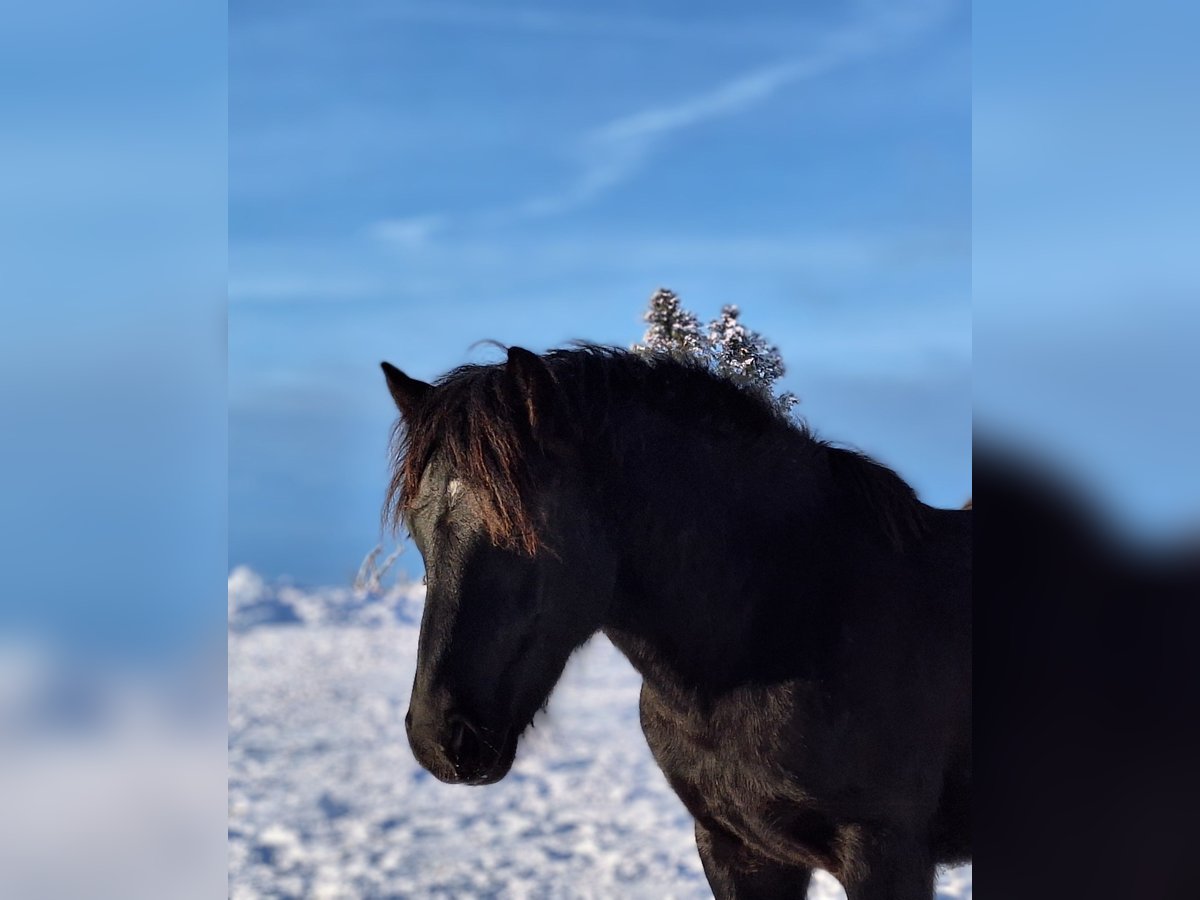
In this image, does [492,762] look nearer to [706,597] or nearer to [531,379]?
[706,597]

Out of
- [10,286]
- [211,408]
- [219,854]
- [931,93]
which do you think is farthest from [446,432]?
[931,93]

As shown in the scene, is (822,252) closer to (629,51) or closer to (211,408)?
(629,51)

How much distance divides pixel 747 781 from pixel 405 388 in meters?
0.99

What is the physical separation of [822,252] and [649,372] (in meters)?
1.99

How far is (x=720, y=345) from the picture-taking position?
2576 millimetres

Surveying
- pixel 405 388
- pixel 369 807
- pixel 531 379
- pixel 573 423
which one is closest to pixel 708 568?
pixel 573 423

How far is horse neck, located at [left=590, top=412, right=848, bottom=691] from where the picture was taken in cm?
199

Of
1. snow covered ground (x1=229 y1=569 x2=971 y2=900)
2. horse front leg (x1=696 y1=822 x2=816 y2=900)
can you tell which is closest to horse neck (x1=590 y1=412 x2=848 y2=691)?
horse front leg (x1=696 y1=822 x2=816 y2=900)

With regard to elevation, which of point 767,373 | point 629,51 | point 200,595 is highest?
point 629,51

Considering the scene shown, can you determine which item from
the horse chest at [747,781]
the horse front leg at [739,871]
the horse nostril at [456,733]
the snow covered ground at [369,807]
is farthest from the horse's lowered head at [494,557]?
the snow covered ground at [369,807]

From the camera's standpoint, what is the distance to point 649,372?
2.08 m

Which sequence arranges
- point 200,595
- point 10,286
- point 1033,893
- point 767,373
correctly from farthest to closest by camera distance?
point 767,373 → point 200,595 → point 10,286 → point 1033,893

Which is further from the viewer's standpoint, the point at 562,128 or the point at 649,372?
the point at 562,128

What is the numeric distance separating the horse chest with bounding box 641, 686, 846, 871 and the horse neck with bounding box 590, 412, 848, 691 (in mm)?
83
